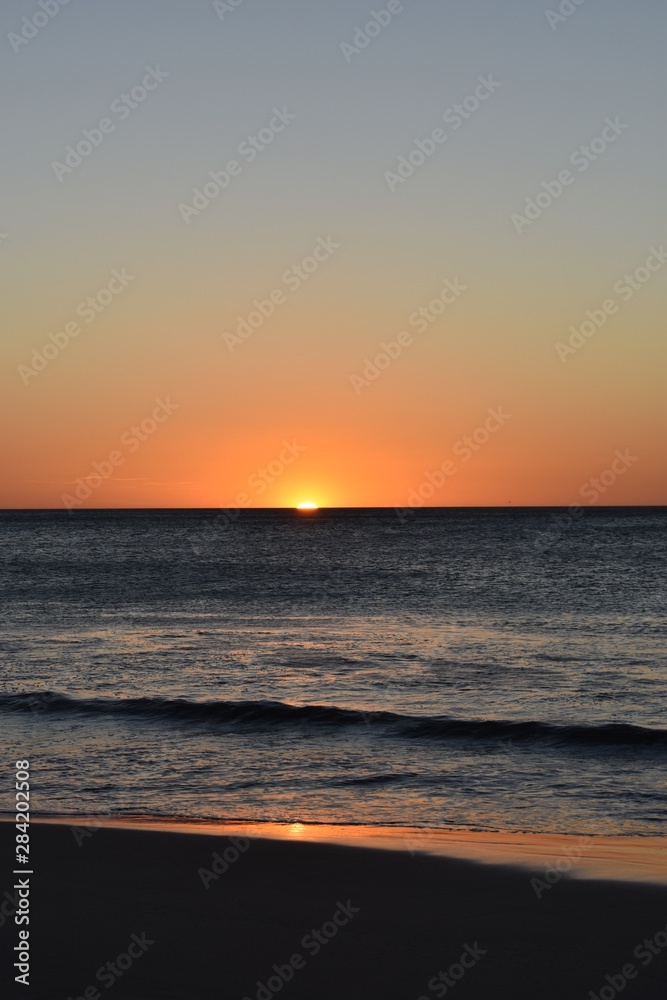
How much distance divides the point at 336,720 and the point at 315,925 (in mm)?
11175

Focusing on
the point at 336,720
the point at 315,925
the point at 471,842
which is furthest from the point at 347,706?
the point at 315,925

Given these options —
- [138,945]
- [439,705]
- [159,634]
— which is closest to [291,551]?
[159,634]

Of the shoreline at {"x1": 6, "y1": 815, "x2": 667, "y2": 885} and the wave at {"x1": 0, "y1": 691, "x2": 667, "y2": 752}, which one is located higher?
the wave at {"x1": 0, "y1": 691, "x2": 667, "y2": 752}

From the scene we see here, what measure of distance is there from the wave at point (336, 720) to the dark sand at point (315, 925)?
7.72m

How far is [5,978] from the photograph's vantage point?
7.04m

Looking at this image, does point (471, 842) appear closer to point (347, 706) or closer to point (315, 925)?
point (315, 925)

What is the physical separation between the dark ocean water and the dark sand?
2.48 metres

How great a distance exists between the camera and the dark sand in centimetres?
723

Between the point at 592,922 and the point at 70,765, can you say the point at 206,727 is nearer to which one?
the point at 70,765

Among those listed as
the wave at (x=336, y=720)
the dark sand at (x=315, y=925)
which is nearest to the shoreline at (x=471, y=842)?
the dark sand at (x=315, y=925)

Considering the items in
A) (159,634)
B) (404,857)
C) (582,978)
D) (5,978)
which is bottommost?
(582,978)

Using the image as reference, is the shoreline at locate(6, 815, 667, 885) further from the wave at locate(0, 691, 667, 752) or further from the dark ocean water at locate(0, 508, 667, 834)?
the wave at locate(0, 691, 667, 752)

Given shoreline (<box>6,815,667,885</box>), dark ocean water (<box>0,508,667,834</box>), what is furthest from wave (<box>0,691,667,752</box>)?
shoreline (<box>6,815,667,885</box>)

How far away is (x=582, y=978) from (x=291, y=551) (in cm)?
9284
